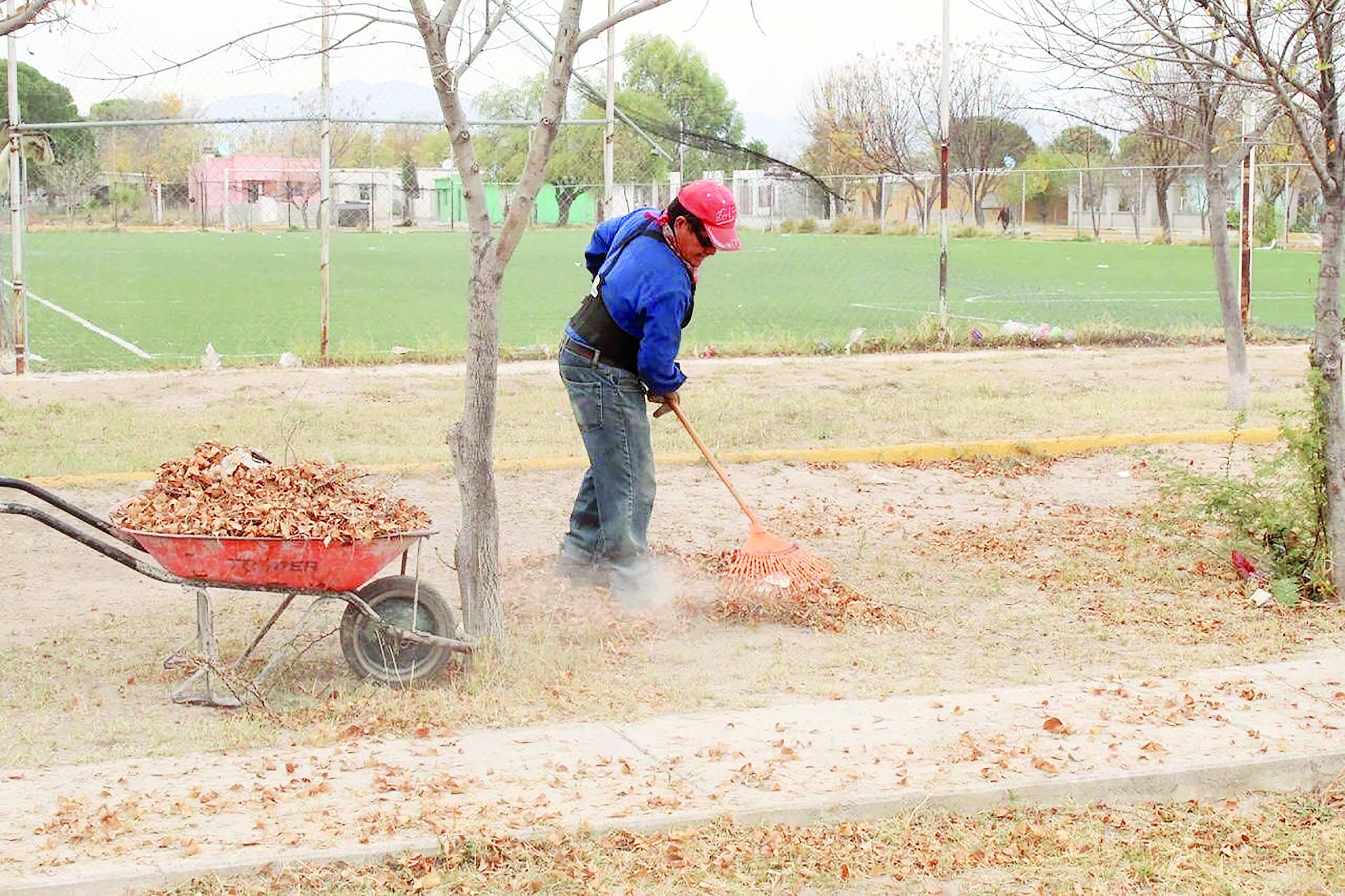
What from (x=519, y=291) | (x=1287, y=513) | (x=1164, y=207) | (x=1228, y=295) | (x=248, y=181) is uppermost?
(x=248, y=181)

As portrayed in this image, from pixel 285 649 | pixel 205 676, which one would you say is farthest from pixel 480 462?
pixel 205 676

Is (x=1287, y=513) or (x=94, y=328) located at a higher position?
(x=94, y=328)

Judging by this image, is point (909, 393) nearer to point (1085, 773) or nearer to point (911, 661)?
point (911, 661)

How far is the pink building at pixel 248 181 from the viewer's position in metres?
30.3

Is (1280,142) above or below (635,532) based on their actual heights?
above

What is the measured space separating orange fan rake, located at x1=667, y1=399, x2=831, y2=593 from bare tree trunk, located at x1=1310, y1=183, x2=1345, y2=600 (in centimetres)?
233

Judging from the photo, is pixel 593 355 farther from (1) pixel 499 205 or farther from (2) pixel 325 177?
(1) pixel 499 205

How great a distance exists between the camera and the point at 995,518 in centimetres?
909

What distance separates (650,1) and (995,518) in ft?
14.5

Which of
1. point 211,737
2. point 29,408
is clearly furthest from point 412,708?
point 29,408

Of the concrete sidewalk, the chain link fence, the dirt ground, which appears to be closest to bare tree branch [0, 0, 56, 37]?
the dirt ground

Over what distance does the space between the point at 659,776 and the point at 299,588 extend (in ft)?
4.70

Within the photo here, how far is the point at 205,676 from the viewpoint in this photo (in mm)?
5660

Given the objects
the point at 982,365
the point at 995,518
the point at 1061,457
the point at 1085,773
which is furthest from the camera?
the point at 982,365
